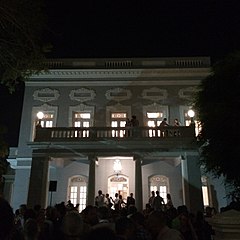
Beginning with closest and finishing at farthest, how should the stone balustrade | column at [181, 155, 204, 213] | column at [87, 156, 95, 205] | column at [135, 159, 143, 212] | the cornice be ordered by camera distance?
the stone balustrade < column at [135, 159, 143, 212] < column at [181, 155, 204, 213] < column at [87, 156, 95, 205] < the cornice

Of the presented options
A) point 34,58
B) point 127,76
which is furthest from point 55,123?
point 34,58

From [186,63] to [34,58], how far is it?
40.6ft

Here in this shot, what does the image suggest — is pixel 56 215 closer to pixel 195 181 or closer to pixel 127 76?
pixel 195 181

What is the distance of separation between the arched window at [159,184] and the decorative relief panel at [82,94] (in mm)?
7178

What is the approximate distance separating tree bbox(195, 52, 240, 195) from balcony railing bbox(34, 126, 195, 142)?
1.36m

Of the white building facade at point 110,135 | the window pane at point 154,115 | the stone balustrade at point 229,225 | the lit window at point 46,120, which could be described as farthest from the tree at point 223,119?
the lit window at point 46,120

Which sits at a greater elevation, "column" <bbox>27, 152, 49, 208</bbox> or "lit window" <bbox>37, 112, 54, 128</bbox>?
"lit window" <bbox>37, 112, 54, 128</bbox>

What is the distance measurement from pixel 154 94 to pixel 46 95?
7828 millimetres

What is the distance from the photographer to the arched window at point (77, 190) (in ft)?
59.2

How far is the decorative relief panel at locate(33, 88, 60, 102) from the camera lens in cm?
1947

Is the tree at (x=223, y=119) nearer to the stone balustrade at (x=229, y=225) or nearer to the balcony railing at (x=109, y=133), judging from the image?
the balcony railing at (x=109, y=133)

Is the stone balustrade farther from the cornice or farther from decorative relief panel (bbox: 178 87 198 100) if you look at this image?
the cornice

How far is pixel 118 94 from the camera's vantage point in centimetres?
1964

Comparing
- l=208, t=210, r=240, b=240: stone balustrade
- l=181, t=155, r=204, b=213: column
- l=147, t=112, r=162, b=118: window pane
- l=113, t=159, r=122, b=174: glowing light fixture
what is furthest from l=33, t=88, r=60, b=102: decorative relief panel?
l=208, t=210, r=240, b=240: stone balustrade
